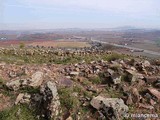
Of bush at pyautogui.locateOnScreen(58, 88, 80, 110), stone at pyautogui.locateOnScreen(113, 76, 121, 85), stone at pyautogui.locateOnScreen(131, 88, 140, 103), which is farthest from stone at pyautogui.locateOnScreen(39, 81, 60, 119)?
stone at pyautogui.locateOnScreen(131, 88, 140, 103)

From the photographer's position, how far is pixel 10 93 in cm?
875

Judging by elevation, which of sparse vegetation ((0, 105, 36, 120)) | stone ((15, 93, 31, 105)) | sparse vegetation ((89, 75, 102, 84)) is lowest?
sparse vegetation ((0, 105, 36, 120))

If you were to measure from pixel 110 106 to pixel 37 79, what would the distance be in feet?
8.41

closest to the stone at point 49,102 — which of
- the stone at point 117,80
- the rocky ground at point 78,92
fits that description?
the rocky ground at point 78,92

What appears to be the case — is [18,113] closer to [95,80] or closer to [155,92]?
[95,80]

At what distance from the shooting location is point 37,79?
29.8 ft

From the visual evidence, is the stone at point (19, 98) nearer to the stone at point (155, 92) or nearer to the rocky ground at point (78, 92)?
the rocky ground at point (78, 92)

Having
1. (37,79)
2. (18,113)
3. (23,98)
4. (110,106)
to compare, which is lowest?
(18,113)

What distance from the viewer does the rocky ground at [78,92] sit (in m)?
7.98

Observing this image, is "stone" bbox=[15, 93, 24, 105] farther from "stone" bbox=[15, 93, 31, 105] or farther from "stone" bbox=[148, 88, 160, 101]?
"stone" bbox=[148, 88, 160, 101]

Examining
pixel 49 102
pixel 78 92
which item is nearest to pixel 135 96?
pixel 78 92

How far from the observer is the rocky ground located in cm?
798

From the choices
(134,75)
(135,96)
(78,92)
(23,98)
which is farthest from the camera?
(134,75)

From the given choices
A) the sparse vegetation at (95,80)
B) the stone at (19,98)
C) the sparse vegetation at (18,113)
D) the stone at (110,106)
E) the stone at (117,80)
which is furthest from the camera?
the sparse vegetation at (95,80)
